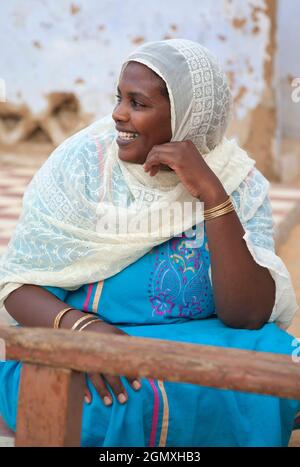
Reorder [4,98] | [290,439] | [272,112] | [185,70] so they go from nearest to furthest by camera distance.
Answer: [185,70] < [290,439] < [272,112] < [4,98]

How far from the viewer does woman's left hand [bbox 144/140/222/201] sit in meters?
2.85

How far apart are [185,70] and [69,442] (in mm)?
1322

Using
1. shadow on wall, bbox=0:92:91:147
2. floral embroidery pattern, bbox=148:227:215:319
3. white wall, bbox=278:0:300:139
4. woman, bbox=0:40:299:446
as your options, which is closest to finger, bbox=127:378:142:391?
woman, bbox=0:40:299:446

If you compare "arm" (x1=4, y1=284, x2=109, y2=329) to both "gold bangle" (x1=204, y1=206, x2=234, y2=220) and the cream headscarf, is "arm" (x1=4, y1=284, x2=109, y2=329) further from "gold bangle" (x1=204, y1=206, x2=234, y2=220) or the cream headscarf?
"gold bangle" (x1=204, y1=206, x2=234, y2=220)

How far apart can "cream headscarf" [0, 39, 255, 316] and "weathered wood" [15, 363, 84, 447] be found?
0.91 meters

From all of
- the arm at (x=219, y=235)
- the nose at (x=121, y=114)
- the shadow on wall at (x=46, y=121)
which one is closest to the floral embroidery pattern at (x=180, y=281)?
the arm at (x=219, y=235)

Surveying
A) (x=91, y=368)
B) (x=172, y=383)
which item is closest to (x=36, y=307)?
(x=172, y=383)

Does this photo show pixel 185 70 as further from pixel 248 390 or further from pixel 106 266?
pixel 248 390

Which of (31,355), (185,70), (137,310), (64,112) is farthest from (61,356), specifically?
(64,112)

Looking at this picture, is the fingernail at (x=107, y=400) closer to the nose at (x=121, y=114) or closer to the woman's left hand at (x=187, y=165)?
the woman's left hand at (x=187, y=165)

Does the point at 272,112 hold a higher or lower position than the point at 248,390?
lower

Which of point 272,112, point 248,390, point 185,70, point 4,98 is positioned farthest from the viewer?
point 4,98

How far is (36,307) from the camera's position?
2934 mm

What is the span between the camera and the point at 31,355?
205cm
